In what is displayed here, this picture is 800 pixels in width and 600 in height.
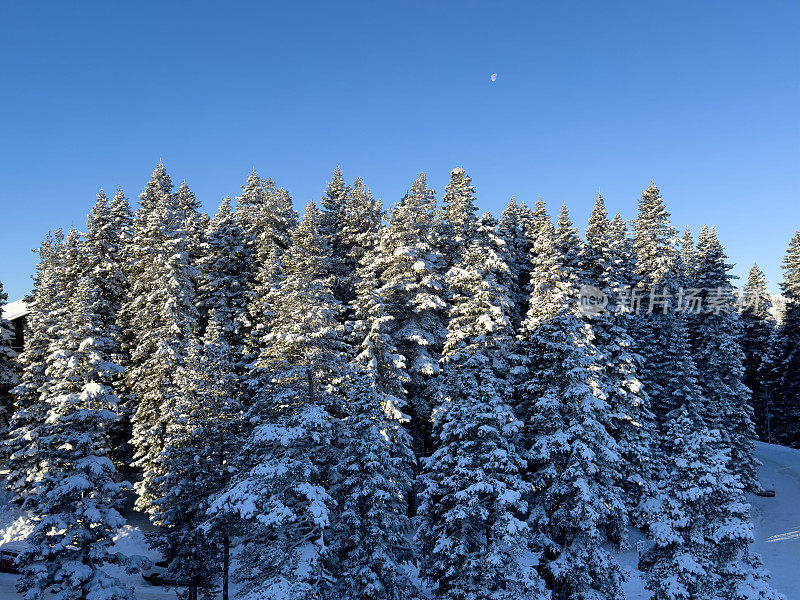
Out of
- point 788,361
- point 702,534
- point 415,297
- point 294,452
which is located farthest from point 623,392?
point 788,361

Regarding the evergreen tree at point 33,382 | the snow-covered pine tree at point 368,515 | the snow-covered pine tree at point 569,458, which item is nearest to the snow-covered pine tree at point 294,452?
the snow-covered pine tree at point 368,515

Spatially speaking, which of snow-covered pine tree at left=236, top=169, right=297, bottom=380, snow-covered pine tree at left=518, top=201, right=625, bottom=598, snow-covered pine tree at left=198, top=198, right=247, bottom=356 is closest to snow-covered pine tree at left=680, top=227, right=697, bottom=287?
snow-covered pine tree at left=518, top=201, right=625, bottom=598

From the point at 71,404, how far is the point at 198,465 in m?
5.97

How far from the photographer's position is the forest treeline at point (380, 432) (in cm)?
1852

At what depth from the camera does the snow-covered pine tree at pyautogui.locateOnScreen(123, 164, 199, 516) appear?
28.5 meters

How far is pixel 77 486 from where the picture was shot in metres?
19.3

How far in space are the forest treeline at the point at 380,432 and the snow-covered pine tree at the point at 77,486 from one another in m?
0.10

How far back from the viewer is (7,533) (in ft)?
106

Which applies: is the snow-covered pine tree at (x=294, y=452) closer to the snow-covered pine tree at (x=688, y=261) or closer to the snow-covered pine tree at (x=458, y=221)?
the snow-covered pine tree at (x=458, y=221)

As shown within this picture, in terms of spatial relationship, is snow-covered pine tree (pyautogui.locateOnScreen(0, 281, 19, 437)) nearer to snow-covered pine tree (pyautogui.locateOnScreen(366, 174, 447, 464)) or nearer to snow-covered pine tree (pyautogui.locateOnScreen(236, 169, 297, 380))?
snow-covered pine tree (pyautogui.locateOnScreen(236, 169, 297, 380))

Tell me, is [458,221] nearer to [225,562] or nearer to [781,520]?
[225,562]

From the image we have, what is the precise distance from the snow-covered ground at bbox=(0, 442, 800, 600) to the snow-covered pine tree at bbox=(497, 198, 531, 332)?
57.1 feet

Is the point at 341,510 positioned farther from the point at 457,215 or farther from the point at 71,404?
the point at 457,215

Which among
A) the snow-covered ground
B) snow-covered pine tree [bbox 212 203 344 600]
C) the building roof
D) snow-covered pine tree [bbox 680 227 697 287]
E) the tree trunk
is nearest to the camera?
snow-covered pine tree [bbox 212 203 344 600]
